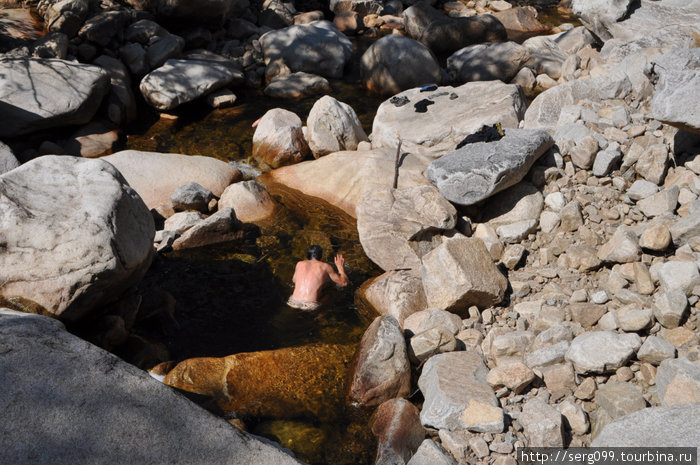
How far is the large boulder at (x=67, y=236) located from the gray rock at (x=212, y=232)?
1733 mm

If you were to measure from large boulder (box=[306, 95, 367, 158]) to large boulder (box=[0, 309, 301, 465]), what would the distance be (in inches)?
254

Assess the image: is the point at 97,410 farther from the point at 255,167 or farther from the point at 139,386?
the point at 255,167

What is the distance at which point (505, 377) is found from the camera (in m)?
4.65

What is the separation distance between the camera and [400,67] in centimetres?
1120

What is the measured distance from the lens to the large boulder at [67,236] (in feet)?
15.2

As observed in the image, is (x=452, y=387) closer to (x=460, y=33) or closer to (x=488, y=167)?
(x=488, y=167)

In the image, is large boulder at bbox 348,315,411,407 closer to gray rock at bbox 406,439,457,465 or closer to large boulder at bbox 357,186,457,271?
gray rock at bbox 406,439,457,465

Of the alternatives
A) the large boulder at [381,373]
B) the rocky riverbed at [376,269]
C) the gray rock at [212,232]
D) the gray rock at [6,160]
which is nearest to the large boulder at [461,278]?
the rocky riverbed at [376,269]

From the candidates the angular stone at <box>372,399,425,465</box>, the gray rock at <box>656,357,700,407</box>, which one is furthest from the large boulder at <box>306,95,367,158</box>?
the gray rock at <box>656,357,700,407</box>

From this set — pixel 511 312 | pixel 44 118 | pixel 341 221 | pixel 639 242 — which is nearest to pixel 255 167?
pixel 341 221

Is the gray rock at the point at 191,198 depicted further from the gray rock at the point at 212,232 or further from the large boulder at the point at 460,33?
the large boulder at the point at 460,33

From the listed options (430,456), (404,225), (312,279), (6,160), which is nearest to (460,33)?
(404,225)

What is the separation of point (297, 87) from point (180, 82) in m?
2.22

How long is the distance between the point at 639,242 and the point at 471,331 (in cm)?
175
